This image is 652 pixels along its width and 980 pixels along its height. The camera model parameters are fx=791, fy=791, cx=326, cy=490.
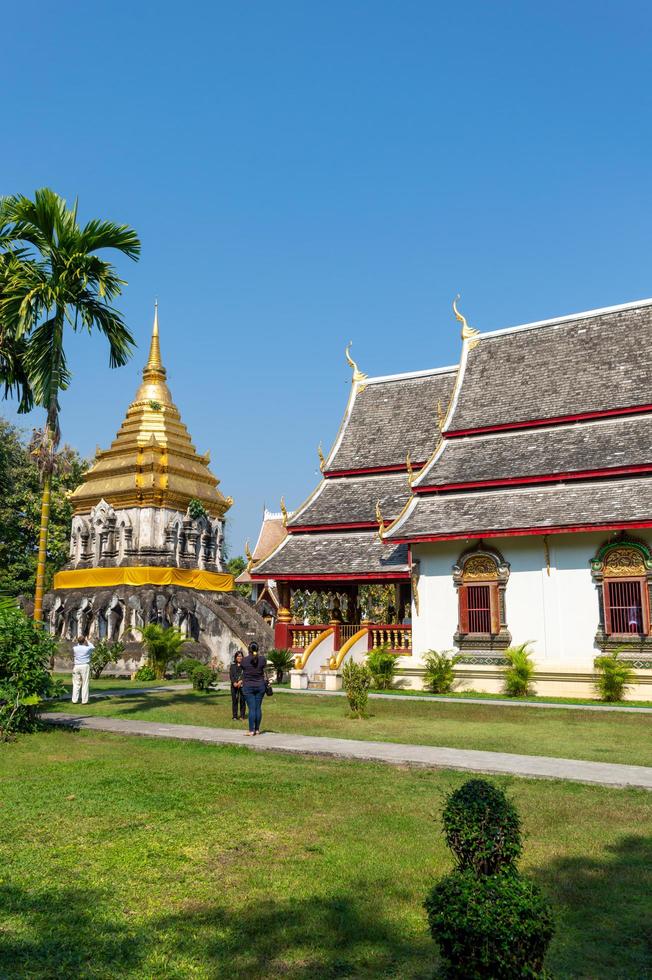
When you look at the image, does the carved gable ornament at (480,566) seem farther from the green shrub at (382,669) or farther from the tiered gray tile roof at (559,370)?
the tiered gray tile roof at (559,370)

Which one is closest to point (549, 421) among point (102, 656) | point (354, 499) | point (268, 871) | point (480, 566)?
point (480, 566)

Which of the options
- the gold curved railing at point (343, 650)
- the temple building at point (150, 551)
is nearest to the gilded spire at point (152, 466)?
the temple building at point (150, 551)

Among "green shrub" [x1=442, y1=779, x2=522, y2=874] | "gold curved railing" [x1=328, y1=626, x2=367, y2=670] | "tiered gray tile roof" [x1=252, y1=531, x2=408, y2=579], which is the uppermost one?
"tiered gray tile roof" [x1=252, y1=531, x2=408, y2=579]

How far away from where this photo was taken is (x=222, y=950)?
4.29 metres

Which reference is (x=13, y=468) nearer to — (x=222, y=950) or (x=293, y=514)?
(x=293, y=514)

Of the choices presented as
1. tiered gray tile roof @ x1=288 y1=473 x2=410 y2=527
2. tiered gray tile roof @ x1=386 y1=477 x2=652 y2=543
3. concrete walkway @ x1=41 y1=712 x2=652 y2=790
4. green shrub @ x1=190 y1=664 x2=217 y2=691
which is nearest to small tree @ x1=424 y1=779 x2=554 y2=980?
concrete walkway @ x1=41 y1=712 x2=652 y2=790

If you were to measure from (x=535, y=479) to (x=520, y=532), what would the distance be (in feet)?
6.88

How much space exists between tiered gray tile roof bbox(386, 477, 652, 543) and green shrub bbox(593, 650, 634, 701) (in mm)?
3182

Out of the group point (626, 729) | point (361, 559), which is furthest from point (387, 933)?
point (361, 559)

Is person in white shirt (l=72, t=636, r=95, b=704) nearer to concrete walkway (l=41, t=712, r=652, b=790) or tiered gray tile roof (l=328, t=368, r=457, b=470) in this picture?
concrete walkway (l=41, t=712, r=652, b=790)

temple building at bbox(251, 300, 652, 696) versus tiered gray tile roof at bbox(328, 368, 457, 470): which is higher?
tiered gray tile roof at bbox(328, 368, 457, 470)

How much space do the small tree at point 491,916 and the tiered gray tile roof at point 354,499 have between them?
2026cm

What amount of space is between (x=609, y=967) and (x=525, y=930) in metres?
1.31

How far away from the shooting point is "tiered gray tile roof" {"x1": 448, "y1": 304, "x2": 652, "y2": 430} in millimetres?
21828
